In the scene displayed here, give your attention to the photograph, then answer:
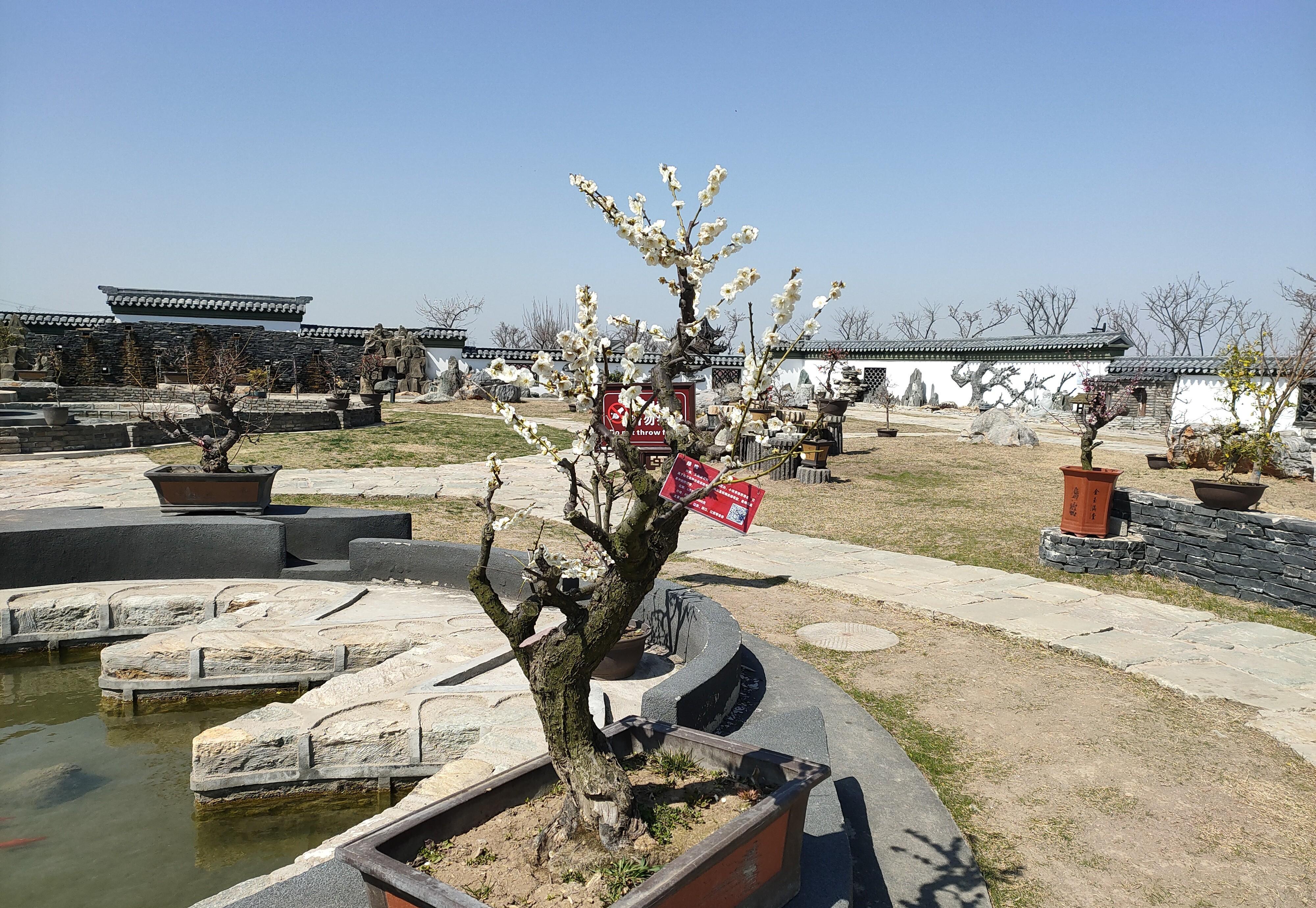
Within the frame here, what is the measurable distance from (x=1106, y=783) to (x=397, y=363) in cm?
2964

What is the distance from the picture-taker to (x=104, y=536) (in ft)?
21.6

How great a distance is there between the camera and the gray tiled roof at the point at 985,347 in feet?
106

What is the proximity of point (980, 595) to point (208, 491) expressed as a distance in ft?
22.8

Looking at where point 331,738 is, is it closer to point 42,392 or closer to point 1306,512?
point 1306,512

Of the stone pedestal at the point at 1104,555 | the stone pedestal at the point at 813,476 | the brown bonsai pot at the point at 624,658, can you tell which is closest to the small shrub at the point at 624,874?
the brown bonsai pot at the point at 624,658

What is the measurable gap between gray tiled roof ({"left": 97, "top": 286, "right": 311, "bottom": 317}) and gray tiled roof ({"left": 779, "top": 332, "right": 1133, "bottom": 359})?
21.4 metres

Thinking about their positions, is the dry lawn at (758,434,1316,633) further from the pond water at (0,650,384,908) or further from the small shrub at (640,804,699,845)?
the pond water at (0,650,384,908)

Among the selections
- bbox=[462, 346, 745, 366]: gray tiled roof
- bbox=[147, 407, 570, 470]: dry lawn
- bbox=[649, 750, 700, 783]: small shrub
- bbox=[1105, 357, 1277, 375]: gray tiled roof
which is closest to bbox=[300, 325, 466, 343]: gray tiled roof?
bbox=[462, 346, 745, 366]: gray tiled roof

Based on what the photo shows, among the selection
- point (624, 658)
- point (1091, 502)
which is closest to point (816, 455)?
point (1091, 502)

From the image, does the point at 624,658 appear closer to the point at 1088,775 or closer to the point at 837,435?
the point at 1088,775

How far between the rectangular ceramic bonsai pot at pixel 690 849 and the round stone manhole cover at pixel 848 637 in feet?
11.1

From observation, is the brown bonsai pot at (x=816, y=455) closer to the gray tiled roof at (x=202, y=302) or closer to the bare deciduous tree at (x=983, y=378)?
the bare deciduous tree at (x=983, y=378)

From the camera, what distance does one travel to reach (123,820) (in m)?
3.93

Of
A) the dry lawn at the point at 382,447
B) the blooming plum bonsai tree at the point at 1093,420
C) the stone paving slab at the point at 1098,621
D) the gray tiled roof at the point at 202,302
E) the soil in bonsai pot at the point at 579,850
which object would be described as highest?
the gray tiled roof at the point at 202,302
